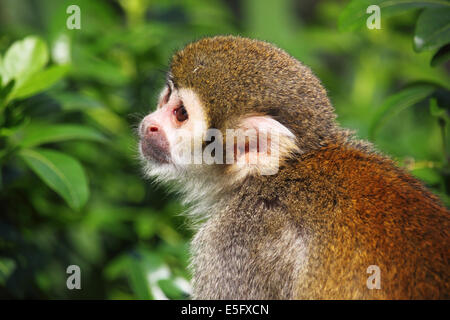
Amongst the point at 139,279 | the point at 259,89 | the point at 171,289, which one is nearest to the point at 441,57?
the point at 259,89

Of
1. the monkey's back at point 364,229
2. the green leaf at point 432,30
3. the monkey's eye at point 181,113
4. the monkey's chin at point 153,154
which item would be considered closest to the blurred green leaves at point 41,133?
the monkey's chin at point 153,154

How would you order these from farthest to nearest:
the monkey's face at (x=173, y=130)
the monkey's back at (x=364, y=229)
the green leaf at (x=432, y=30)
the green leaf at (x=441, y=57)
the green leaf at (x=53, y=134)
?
1. the green leaf at (x=53, y=134)
2. the monkey's face at (x=173, y=130)
3. the green leaf at (x=441, y=57)
4. the green leaf at (x=432, y=30)
5. the monkey's back at (x=364, y=229)

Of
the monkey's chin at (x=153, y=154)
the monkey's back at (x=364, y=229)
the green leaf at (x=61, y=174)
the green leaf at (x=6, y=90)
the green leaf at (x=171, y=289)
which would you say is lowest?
the green leaf at (x=171, y=289)

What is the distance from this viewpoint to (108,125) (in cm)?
482

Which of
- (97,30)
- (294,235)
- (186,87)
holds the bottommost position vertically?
(294,235)

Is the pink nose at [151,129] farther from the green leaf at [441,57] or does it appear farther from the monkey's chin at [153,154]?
the green leaf at [441,57]

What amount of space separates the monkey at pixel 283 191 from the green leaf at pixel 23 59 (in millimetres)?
762

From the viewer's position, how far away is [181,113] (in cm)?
323

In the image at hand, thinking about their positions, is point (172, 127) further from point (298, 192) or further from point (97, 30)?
point (97, 30)

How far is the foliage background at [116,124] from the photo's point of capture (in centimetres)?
333

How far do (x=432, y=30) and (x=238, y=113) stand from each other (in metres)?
1.09

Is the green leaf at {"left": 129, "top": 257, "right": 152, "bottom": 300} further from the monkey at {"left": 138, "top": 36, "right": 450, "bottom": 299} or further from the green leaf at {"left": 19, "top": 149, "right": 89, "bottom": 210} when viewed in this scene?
the green leaf at {"left": 19, "top": 149, "right": 89, "bottom": 210}
